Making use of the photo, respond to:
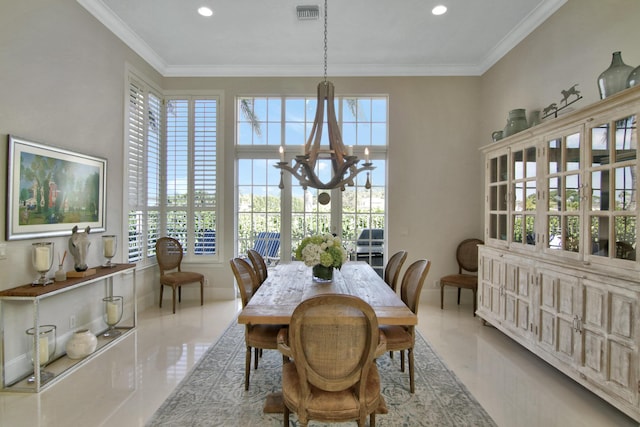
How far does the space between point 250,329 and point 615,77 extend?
3.35 metres

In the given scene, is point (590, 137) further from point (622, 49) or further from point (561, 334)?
point (561, 334)

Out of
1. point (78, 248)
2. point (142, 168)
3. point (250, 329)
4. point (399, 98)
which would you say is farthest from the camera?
point (399, 98)

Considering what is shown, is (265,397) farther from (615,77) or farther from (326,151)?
(615,77)

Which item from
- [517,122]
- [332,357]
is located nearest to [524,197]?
[517,122]

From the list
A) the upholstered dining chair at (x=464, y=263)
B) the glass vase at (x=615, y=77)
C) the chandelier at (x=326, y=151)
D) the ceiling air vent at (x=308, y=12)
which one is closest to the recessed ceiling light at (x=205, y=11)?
the ceiling air vent at (x=308, y=12)

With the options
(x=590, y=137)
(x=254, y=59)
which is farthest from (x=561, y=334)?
(x=254, y=59)

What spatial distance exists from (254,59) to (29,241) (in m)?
3.55

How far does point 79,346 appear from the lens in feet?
9.77

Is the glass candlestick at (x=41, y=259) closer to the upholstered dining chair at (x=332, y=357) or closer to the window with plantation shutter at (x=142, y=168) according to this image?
the window with plantation shutter at (x=142, y=168)

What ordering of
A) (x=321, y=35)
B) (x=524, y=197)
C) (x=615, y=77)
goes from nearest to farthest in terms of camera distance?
(x=615, y=77)
(x=524, y=197)
(x=321, y=35)

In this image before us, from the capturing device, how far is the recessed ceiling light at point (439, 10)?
3490mm

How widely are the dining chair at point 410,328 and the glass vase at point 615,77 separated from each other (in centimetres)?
186

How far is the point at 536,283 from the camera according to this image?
2969 millimetres

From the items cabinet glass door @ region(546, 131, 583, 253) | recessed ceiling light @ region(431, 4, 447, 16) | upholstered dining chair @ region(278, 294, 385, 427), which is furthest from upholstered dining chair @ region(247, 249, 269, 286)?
recessed ceiling light @ region(431, 4, 447, 16)
